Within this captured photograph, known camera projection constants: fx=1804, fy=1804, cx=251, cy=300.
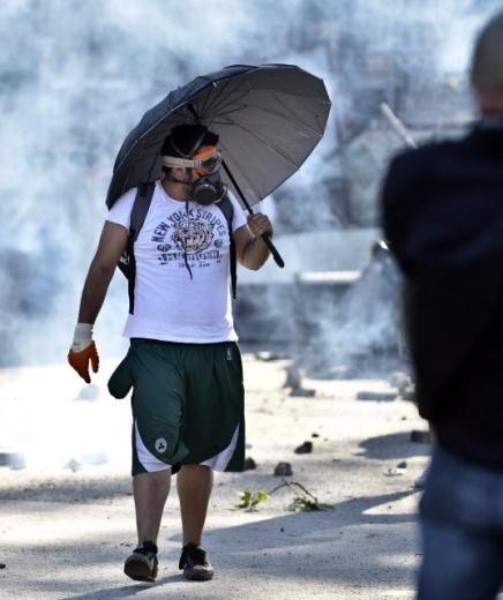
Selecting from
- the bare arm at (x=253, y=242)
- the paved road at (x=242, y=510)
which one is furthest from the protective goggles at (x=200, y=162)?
the paved road at (x=242, y=510)

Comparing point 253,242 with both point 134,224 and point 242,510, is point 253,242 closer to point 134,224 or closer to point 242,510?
point 134,224

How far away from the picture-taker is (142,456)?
607 centimetres

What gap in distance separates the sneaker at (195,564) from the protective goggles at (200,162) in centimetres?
129

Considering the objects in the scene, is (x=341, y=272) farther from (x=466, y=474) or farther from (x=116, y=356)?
(x=466, y=474)

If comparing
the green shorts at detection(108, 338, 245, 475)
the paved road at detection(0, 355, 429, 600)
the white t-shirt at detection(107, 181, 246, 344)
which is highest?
the white t-shirt at detection(107, 181, 246, 344)

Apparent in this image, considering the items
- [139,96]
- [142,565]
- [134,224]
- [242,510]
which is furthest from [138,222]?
[139,96]

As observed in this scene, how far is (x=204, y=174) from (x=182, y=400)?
0.78 metres

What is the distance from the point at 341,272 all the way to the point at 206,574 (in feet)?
35.6

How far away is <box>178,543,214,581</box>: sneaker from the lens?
605cm

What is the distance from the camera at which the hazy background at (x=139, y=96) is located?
1366 centimetres

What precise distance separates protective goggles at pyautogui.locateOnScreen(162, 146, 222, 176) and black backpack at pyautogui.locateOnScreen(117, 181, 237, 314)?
100 mm

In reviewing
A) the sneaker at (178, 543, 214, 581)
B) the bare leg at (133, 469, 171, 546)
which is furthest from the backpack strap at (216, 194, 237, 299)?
the sneaker at (178, 543, 214, 581)

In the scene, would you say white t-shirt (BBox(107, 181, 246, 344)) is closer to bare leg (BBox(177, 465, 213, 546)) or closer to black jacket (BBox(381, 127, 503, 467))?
bare leg (BBox(177, 465, 213, 546))

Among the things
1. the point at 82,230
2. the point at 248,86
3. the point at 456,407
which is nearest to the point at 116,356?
the point at 82,230
